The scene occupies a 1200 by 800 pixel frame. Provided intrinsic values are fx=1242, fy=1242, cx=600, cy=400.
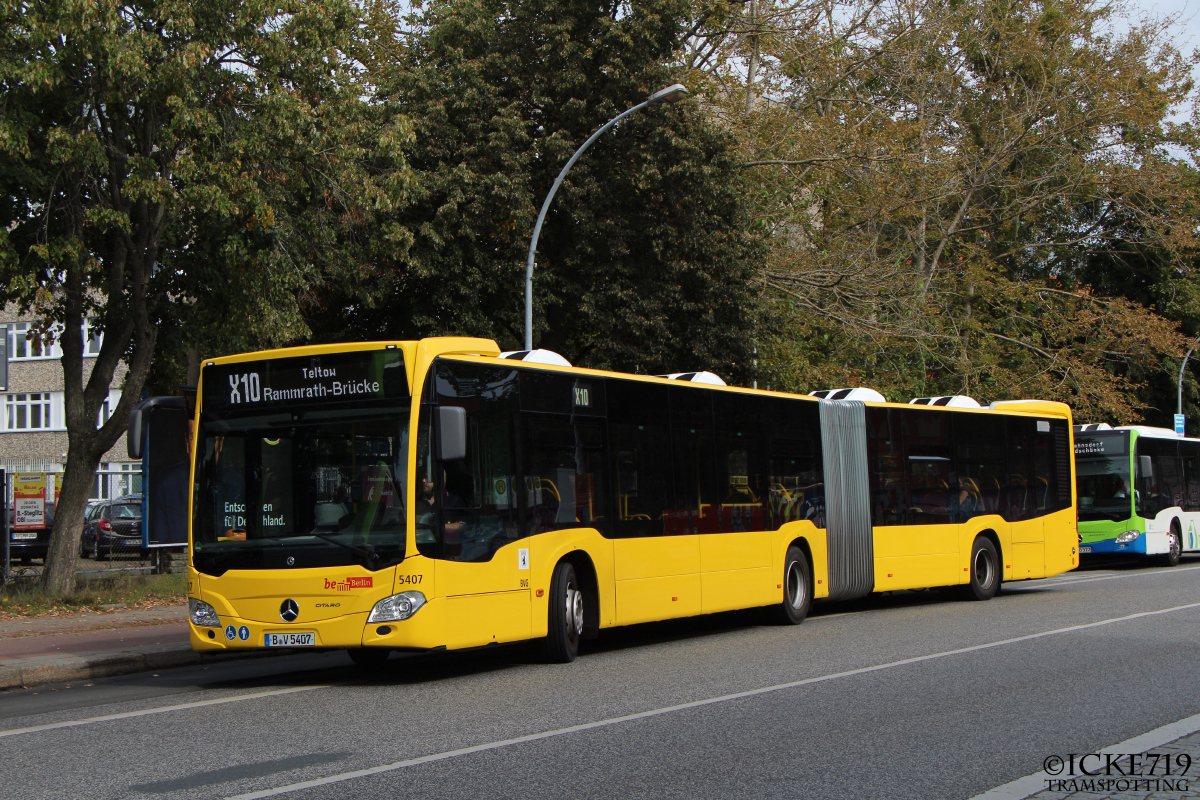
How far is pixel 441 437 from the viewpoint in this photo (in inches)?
395

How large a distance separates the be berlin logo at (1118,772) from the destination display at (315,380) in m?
5.91

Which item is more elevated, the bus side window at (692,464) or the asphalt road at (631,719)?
the bus side window at (692,464)

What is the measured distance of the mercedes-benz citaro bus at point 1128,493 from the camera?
2755 centimetres

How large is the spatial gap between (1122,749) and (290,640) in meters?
6.37

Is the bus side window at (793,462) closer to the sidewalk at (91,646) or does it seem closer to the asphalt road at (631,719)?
the asphalt road at (631,719)

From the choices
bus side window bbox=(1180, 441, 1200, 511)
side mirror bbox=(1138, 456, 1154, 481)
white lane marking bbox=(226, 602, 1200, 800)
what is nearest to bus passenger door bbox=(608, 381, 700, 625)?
white lane marking bbox=(226, 602, 1200, 800)

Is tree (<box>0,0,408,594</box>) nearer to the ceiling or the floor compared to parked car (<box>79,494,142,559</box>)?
nearer to the ceiling

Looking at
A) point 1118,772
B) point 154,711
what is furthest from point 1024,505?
point 154,711

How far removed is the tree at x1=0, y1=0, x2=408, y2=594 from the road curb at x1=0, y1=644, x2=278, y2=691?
18.9ft

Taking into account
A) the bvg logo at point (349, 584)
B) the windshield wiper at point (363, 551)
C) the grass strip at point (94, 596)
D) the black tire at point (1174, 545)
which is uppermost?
the windshield wiper at point (363, 551)

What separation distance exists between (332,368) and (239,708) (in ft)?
9.43

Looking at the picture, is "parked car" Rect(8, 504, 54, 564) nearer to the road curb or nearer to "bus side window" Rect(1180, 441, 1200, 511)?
the road curb

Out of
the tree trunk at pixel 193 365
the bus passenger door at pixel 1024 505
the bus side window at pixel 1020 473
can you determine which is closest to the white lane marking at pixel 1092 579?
the bus passenger door at pixel 1024 505

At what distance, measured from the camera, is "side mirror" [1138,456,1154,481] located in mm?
27641
